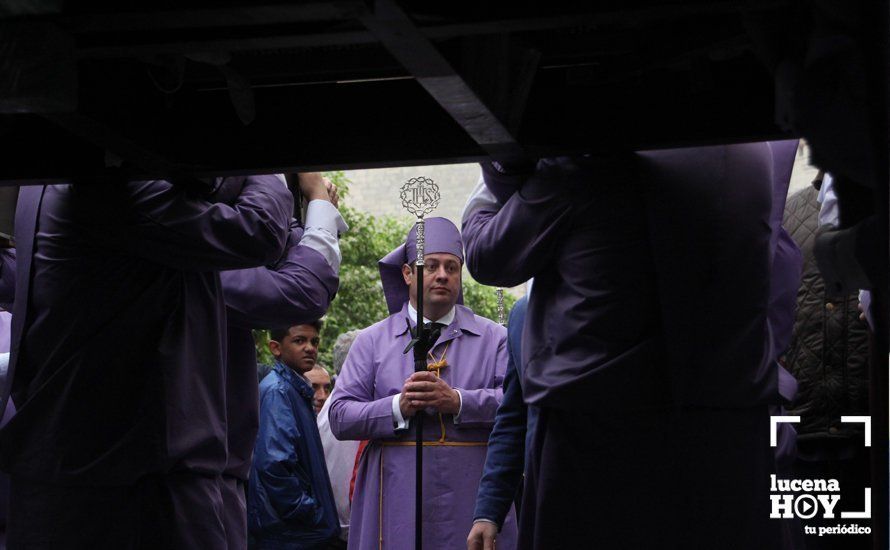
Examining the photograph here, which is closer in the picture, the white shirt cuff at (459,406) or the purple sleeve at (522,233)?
the purple sleeve at (522,233)

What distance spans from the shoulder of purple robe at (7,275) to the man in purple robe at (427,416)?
82.3 inches

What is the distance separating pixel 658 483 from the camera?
3438mm

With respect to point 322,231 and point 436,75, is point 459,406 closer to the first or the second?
point 322,231

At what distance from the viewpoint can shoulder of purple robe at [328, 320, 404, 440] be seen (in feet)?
21.9

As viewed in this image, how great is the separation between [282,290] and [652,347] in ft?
5.33

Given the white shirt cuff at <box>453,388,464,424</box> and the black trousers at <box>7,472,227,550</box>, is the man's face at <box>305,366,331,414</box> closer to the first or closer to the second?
the white shirt cuff at <box>453,388,464,424</box>

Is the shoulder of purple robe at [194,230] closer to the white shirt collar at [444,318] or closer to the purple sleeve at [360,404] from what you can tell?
the purple sleeve at [360,404]

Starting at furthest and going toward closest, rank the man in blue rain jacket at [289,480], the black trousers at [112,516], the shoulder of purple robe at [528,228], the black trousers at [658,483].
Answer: the man in blue rain jacket at [289,480]
the black trousers at [112,516]
the shoulder of purple robe at [528,228]
the black trousers at [658,483]

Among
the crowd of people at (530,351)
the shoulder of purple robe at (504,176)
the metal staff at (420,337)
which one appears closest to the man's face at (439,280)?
the metal staff at (420,337)

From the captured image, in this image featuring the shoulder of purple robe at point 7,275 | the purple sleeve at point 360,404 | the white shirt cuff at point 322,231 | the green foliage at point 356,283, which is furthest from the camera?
the green foliage at point 356,283

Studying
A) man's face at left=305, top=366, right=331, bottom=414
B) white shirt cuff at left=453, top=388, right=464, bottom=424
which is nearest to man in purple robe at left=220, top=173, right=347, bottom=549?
white shirt cuff at left=453, top=388, right=464, bottom=424

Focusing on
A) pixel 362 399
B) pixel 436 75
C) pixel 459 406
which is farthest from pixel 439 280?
pixel 436 75

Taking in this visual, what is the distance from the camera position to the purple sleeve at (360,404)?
6.68 meters

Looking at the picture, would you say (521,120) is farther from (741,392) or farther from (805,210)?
(805,210)
